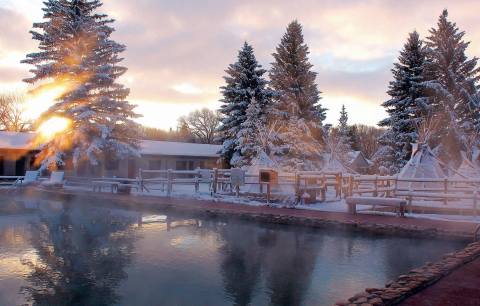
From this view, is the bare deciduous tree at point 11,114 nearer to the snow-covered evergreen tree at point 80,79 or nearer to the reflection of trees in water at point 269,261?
the snow-covered evergreen tree at point 80,79

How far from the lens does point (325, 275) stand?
27.4ft

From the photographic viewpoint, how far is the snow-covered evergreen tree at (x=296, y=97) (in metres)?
33.2

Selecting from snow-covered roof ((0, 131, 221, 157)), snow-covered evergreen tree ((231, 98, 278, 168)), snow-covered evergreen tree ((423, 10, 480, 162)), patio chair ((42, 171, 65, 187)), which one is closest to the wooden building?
snow-covered roof ((0, 131, 221, 157))

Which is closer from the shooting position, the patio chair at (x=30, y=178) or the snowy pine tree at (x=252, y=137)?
the patio chair at (x=30, y=178)

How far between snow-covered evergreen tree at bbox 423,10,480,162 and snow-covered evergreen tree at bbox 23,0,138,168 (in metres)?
22.3

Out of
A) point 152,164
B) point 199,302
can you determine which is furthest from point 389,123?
point 199,302

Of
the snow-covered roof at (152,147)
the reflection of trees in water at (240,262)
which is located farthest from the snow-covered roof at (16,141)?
the reflection of trees in water at (240,262)

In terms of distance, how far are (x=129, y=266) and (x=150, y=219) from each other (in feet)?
22.5

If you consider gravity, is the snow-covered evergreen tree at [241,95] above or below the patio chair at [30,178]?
above

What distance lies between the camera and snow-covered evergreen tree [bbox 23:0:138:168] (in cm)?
2945

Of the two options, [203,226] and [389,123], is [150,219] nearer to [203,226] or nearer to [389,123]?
[203,226]

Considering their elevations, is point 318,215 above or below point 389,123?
below

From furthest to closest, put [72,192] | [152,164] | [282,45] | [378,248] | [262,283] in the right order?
1. [152,164]
2. [282,45]
3. [72,192]
4. [378,248]
5. [262,283]

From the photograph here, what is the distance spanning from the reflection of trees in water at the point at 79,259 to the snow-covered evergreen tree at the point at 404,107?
879 inches
